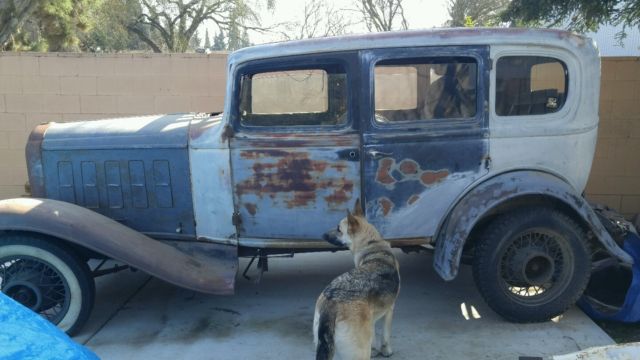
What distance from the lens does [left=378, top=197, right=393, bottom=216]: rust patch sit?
4.09 metres

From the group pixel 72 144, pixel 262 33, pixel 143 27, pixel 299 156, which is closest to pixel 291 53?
pixel 299 156

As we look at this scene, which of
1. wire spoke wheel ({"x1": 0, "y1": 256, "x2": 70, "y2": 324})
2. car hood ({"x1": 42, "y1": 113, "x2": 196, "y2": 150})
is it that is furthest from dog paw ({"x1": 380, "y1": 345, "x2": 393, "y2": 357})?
wire spoke wheel ({"x1": 0, "y1": 256, "x2": 70, "y2": 324})

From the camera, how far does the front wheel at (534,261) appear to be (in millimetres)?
4011

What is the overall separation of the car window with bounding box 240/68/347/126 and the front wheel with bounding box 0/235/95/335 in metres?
1.63

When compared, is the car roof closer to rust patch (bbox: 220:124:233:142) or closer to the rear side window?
the rear side window

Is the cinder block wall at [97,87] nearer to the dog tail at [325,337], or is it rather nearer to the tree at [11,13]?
the tree at [11,13]

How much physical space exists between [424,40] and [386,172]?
995 mm

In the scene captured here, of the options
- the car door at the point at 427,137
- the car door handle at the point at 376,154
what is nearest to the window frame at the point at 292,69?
the car door at the point at 427,137

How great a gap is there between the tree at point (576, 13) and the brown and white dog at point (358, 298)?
12.8ft

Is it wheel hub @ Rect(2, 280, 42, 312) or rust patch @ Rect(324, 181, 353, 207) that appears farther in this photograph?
rust patch @ Rect(324, 181, 353, 207)

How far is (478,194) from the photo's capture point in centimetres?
398

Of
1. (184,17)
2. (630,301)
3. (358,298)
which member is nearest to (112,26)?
(184,17)

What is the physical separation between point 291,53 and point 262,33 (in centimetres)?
2288

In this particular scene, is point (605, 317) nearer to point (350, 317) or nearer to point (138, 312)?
point (350, 317)
